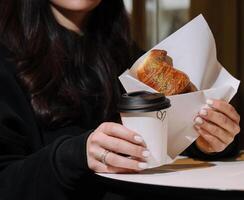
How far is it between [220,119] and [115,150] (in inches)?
9.8

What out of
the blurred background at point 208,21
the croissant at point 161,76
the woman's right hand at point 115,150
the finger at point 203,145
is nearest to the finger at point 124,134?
the woman's right hand at point 115,150

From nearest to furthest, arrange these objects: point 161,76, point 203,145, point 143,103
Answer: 1. point 143,103
2. point 161,76
3. point 203,145

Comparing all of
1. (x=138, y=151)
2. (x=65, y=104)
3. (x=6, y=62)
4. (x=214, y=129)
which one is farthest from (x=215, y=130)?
(x=6, y=62)

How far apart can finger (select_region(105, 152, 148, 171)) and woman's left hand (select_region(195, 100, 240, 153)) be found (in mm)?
173

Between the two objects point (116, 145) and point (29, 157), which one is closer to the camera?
point (116, 145)

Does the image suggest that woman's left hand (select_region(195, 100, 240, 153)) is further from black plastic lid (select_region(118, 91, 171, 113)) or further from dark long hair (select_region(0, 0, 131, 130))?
dark long hair (select_region(0, 0, 131, 130))

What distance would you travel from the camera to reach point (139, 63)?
3.22 feet

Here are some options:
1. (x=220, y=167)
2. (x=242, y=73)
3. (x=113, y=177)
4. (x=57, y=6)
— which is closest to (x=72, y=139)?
(x=113, y=177)

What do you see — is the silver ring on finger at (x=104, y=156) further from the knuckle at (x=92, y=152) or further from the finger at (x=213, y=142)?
the finger at (x=213, y=142)

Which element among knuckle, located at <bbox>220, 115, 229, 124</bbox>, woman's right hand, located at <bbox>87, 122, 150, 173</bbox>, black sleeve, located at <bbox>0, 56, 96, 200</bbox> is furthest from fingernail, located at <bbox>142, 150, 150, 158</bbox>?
knuckle, located at <bbox>220, 115, 229, 124</bbox>

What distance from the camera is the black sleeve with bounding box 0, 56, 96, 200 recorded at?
90 centimetres

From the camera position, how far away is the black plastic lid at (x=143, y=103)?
804 mm

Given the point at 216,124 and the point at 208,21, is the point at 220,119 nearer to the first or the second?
the point at 216,124

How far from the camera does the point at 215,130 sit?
98 centimetres
